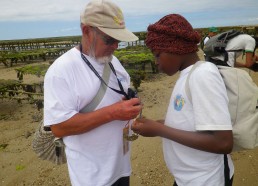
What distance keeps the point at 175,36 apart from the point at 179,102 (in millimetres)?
420

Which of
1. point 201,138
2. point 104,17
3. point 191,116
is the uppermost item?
point 104,17

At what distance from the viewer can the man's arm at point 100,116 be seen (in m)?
1.73

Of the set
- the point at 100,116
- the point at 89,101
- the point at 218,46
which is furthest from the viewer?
the point at 218,46

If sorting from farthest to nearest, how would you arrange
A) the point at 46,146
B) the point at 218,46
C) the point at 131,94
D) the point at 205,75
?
1. the point at 218,46
2. the point at 46,146
3. the point at 131,94
4. the point at 205,75

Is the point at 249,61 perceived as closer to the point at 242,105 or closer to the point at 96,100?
the point at 242,105

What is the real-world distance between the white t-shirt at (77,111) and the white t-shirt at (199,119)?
45 cm

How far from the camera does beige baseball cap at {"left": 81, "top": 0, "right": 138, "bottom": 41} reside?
70.2 inches

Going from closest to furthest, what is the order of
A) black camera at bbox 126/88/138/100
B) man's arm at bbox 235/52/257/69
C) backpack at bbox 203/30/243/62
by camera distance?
black camera at bbox 126/88/138/100, backpack at bbox 203/30/243/62, man's arm at bbox 235/52/257/69

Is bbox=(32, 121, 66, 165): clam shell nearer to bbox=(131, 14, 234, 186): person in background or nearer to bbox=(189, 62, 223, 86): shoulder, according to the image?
bbox=(131, 14, 234, 186): person in background

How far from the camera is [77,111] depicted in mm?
1843

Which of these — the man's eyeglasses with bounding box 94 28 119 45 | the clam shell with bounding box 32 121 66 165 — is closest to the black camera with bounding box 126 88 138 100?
the man's eyeglasses with bounding box 94 28 119 45

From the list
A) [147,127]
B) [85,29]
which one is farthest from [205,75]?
[85,29]

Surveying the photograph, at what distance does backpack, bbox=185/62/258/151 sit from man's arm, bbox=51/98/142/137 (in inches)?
A: 19.3

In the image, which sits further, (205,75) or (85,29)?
Result: (85,29)
